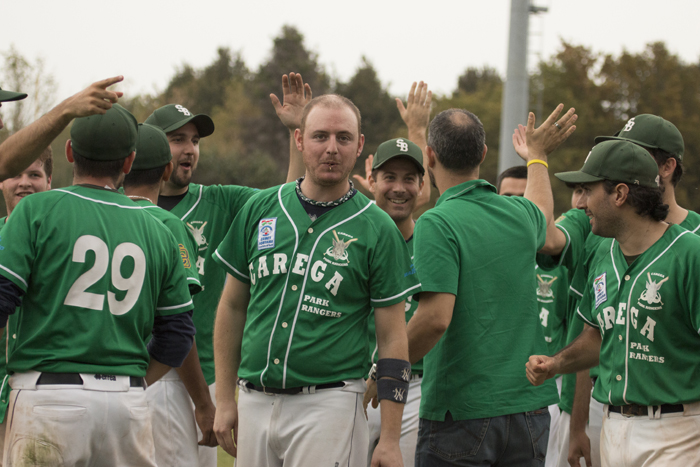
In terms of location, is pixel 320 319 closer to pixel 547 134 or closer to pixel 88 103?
pixel 88 103

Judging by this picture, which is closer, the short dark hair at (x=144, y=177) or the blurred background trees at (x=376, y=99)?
the short dark hair at (x=144, y=177)

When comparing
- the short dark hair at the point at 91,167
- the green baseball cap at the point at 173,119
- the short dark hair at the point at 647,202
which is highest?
the green baseball cap at the point at 173,119

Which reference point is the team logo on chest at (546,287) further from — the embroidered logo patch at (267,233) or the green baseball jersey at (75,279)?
the green baseball jersey at (75,279)

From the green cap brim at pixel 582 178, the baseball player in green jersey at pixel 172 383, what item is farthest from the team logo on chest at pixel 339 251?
the green cap brim at pixel 582 178

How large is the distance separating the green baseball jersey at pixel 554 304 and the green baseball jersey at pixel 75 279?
3852 millimetres

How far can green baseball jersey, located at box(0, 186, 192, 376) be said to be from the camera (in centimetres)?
309

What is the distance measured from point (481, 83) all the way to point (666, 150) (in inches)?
2050

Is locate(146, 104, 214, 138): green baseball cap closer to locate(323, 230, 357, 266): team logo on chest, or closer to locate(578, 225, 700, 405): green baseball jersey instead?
locate(323, 230, 357, 266): team logo on chest

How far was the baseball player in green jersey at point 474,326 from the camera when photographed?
3.90 m

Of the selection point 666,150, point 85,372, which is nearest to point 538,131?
point 666,150

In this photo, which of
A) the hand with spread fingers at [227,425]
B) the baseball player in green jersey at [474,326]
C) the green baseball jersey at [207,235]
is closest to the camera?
the hand with spread fingers at [227,425]

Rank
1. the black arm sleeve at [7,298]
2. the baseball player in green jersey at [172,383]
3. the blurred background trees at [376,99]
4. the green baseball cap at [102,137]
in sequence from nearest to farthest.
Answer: the black arm sleeve at [7,298] < the green baseball cap at [102,137] < the baseball player in green jersey at [172,383] < the blurred background trees at [376,99]

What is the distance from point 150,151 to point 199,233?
3.22ft

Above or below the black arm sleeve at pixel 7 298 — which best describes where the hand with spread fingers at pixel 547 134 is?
above
